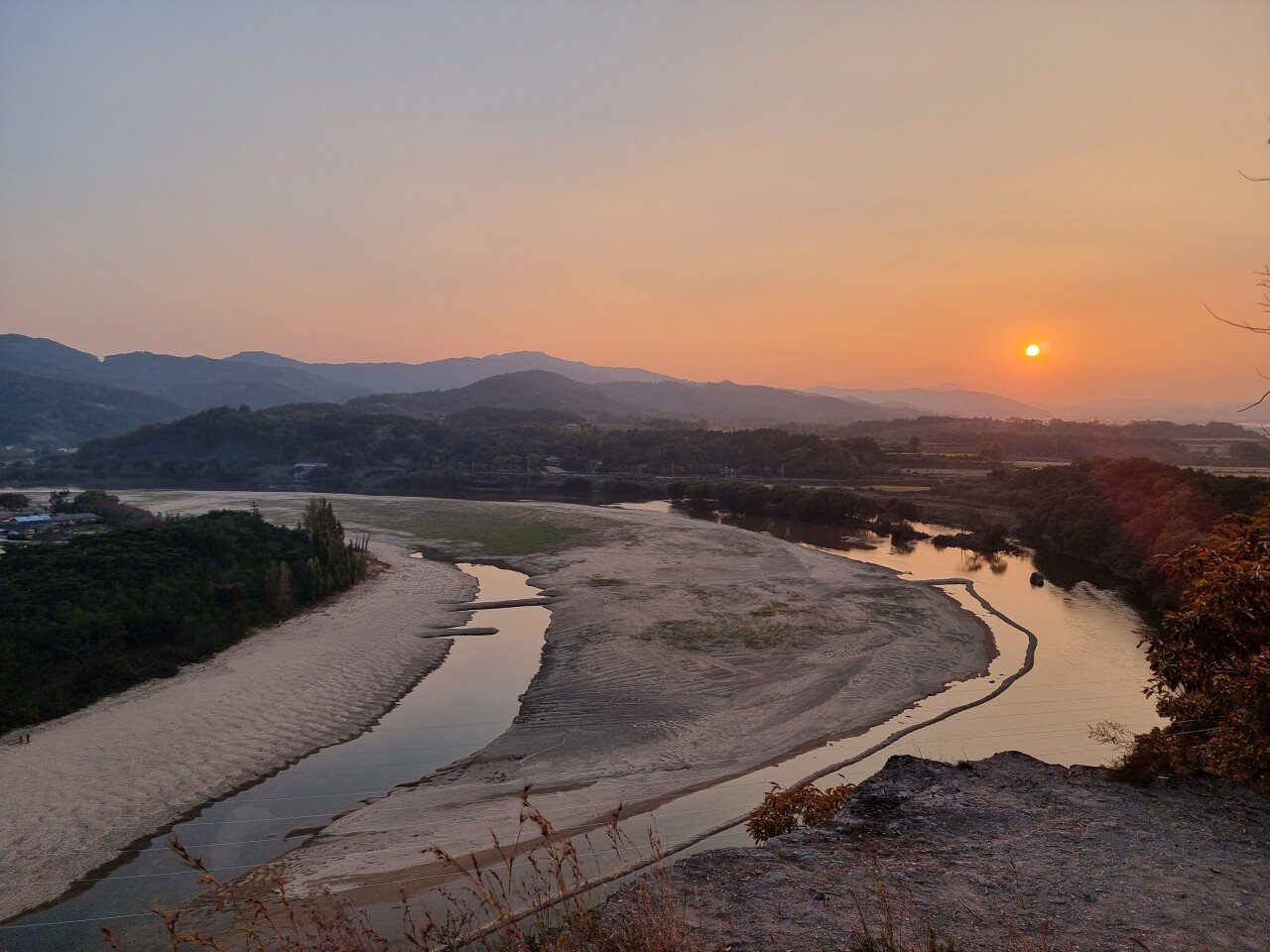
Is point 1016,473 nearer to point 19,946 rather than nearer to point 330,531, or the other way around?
point 330,531

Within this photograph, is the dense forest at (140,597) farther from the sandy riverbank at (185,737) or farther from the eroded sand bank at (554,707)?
the eroded sand bank at (554,707)

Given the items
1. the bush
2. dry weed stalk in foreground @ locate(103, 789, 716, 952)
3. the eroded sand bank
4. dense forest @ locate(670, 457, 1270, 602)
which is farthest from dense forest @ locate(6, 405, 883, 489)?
dry weed stalk in foreground @ locate(103, 789, 716, 952)

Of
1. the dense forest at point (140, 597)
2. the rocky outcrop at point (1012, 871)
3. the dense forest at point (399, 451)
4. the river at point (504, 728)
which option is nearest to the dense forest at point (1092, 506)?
the river at point (504, 728)

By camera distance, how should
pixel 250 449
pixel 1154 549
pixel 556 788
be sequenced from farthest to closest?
1. pixel 250 449
2. pixel 1154 549
3. pixel 556 788

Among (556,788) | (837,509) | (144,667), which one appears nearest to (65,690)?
(144,667)

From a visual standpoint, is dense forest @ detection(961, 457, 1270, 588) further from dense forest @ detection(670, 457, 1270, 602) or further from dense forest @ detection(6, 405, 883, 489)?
dense forest @ detection(6, 405, 883, 489)
